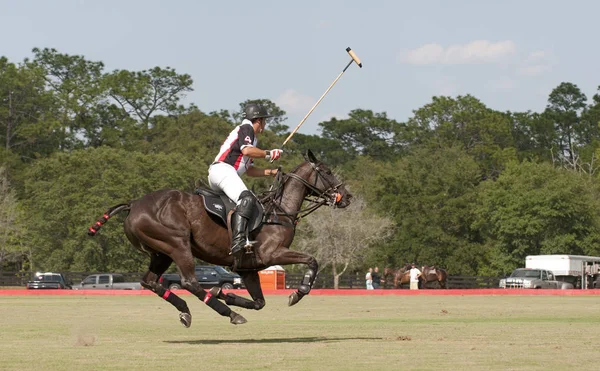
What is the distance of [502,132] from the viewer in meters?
117

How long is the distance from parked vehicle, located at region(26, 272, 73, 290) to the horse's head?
4222 centimetres

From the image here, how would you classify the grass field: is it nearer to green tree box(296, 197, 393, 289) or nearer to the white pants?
the white pants

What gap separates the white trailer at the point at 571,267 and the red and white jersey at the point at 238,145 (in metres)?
50.1

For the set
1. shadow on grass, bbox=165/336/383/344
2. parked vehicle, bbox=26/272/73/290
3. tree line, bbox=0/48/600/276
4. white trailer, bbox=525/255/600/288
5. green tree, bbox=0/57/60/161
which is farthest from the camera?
green tree, bbox=0/57/60/161

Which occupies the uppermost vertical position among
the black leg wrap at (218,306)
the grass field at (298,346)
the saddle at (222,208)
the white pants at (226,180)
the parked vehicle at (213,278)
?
the white pants at (226,180)

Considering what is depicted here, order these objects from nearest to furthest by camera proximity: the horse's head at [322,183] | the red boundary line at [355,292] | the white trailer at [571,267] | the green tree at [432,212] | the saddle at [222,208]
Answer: the saddle at [222,208], the horse's head at [322,183], the red boundary line at [355,292], the white trailer at [571,267], the green tree at [432,212]

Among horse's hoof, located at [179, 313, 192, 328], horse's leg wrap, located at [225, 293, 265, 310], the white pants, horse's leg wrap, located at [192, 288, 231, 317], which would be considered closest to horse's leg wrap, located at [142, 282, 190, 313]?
horse's hoof, located at [179, 313, 192, 328]

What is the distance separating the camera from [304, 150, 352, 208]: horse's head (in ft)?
46.1

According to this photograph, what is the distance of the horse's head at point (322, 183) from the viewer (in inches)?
553

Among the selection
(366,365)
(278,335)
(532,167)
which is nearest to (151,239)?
(278,335)

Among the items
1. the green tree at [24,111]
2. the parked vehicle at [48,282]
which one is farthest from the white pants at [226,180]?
the green tree at [24,111]

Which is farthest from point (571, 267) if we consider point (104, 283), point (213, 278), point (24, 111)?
point (24, 111)

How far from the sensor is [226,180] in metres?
13.4

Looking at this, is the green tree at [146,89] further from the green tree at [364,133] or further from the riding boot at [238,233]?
the riding boot at [238,233]
